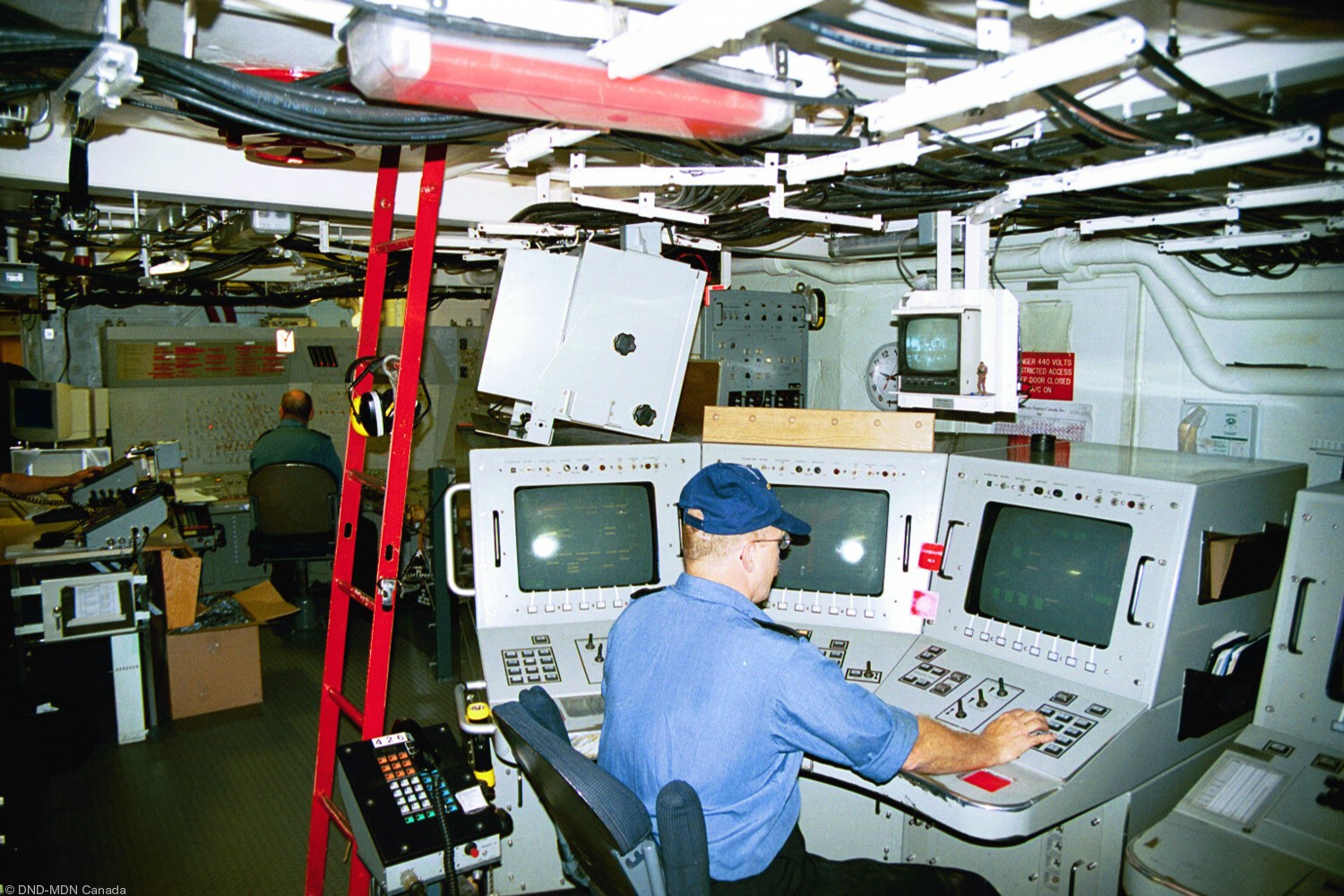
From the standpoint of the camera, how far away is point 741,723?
1647 mm

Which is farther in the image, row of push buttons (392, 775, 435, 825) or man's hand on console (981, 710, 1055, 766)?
row of push buttons (392, 775, 435, 825)

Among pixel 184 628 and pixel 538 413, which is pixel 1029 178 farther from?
pixel 184 628

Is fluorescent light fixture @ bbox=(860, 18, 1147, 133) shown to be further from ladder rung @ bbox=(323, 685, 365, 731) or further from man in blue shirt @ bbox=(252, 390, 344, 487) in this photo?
man in blue shirt @ bbox=(252, 390, 344, 487)

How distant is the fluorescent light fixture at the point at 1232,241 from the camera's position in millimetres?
2389

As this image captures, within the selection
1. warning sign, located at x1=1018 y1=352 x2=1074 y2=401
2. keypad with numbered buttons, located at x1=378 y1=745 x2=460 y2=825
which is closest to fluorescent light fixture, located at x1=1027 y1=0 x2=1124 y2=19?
keypad with numbered buttons, located at x1=378 y1=745 x2=460 y2=825

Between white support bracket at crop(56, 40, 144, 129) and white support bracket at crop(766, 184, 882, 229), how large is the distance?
4.68 ft

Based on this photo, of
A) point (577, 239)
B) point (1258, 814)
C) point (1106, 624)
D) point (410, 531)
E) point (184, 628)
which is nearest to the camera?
point (1258, 814)

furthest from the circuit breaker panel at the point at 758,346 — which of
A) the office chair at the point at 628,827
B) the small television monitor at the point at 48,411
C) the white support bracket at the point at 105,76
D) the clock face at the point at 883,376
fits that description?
the small television monitor at the point at 48,411

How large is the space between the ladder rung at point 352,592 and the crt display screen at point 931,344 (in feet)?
5.83

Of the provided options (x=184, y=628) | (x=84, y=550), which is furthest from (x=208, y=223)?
(x=184, y=628)

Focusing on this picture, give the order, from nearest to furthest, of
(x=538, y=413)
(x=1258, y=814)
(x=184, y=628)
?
(x=1258, y=814)
(x=538, y=413)
(x=184, y=628)

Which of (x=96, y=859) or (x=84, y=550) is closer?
(x=96, y=859)

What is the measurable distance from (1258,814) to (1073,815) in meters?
0.39

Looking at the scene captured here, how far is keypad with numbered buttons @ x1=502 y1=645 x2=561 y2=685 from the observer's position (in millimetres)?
2416
